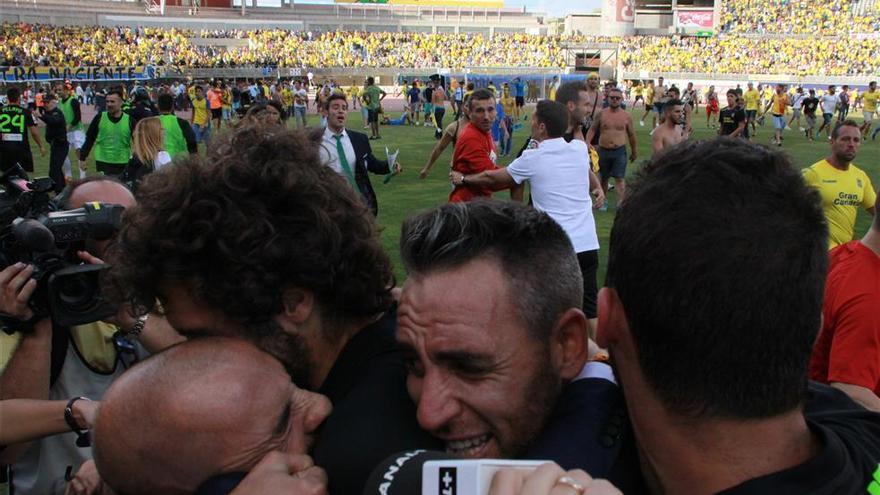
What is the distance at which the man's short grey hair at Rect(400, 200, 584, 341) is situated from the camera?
1678 millimetres

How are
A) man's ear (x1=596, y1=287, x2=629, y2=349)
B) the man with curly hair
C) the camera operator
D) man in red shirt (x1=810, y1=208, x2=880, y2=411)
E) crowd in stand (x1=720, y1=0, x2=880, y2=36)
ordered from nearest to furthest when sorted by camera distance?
man's ear (x1=596, y1=287, x2=629, y2=349)
the man with curly hair
the camera operator
man in red shirt (x1=810, y1=208, x2=880, y2=411)
crowd in stand (x1=720, y1=0, x2=880, y2=36)

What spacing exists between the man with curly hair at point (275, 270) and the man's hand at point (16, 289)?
80cm

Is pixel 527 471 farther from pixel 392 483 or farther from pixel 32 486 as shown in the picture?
pixel 32 486

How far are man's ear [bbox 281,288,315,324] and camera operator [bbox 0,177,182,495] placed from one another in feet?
3.53

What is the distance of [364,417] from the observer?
1575 millimetres

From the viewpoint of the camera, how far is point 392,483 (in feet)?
4.04

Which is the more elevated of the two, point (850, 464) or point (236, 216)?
point (236, 216)

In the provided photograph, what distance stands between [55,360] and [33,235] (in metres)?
0.59

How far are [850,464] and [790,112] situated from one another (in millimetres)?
36191

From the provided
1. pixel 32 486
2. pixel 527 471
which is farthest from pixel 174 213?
pixel 32 486

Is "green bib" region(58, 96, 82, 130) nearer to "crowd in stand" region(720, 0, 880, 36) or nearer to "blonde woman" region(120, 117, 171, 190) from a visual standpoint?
"blonde woman" region(120, 117, 171, 190)

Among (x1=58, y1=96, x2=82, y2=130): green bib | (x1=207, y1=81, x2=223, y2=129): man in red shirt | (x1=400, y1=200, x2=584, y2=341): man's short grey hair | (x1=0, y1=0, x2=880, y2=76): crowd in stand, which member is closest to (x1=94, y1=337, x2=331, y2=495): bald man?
(x1=400, y1=200, x2=584, y2=341): man's short grey hair

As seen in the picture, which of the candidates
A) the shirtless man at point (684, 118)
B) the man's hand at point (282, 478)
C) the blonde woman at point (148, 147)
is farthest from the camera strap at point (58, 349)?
the shirtless man at point (684, 118)

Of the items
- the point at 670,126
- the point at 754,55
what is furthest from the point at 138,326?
the point at 754,55
